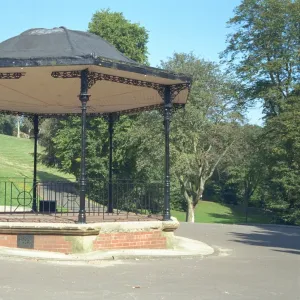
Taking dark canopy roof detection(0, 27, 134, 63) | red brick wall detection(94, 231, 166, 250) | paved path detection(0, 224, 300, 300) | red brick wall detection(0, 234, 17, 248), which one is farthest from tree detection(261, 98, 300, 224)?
red brick wall detection(0, 234, 17, 248)

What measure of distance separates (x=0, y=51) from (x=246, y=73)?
1040 inches

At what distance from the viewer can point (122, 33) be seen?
40344mm

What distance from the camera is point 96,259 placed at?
32.8 feet

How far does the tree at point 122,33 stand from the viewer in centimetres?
3944

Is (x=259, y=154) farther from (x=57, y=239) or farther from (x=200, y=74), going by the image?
(x=57, y=239)

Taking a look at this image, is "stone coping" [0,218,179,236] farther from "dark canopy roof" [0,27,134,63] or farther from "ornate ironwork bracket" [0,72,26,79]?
"dark canopy roof" [0,27,134,63]

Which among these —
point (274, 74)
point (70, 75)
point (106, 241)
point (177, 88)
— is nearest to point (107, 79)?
point (70, 75)

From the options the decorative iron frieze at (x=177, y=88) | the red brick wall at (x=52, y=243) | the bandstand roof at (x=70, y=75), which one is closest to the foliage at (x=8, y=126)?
the bandstand roof at (x=70, y=75)

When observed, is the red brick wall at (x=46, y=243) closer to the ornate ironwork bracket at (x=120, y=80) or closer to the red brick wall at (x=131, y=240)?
the red brick wall at (x=131, y=240)

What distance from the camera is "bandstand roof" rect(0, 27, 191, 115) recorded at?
10.4m

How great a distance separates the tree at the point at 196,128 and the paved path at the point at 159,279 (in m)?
20.2

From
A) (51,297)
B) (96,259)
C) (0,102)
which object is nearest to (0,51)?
(0,102)

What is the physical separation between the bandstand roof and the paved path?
4.21 metres

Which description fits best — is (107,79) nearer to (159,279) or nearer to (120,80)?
(120,80)
